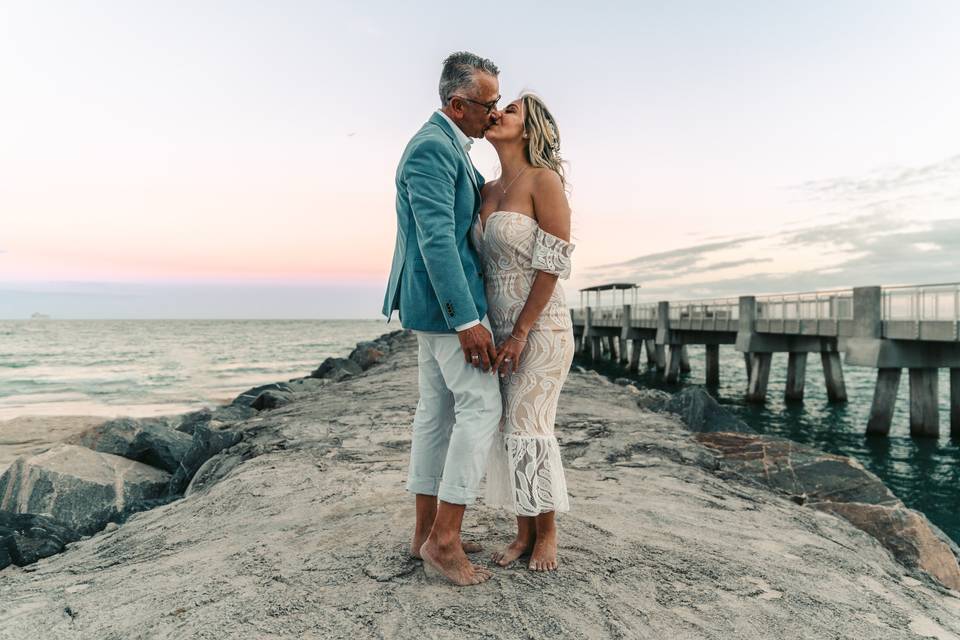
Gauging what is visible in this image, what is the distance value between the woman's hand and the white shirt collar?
2.56ft

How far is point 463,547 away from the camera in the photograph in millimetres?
2770

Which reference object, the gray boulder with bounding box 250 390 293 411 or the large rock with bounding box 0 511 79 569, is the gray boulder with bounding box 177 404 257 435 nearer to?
the gray boulder with bounding box 250 390 293 411

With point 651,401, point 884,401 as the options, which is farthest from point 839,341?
point 651,401

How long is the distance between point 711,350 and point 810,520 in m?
21.7

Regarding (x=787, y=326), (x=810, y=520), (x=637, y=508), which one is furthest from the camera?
(x=787, y=326)

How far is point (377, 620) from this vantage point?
2244 mm

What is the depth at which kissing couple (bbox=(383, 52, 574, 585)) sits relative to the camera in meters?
2.38

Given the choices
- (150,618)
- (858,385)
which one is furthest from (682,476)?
(858,385)

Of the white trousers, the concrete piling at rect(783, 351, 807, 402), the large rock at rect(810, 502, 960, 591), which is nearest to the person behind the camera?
the white trousers

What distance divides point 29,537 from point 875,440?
14.8 m

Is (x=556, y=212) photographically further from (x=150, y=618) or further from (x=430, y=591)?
(x=150, y=618)

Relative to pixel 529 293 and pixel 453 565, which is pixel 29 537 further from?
pixel 529 293

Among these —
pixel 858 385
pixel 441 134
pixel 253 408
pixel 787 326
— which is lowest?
pixel 858 385

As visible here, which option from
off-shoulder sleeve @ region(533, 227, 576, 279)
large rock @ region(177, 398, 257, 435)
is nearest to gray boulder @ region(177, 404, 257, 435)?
large rock @ region(177, 398, 257, 435)
